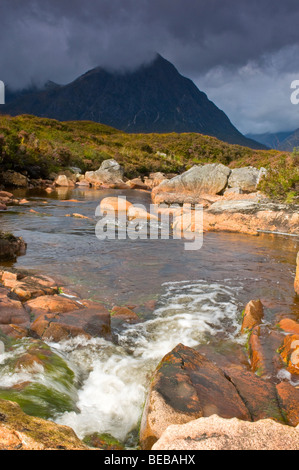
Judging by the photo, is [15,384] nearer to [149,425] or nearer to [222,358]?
[149,425]

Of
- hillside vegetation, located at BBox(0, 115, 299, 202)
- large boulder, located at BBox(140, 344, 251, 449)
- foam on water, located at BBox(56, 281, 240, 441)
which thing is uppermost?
hillside vegetation, located at BBox(0, 115, 299, 202)

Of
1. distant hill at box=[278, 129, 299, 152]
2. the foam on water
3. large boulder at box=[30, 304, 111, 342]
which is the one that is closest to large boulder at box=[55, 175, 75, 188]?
distant hill at box=[278, 129, 299, 152]

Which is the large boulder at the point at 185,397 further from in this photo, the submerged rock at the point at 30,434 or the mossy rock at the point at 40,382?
the mossy rock at the point at 40,382

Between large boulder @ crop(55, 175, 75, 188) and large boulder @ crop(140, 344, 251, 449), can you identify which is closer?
large boulder @ crop(140, 344, 251, 449)

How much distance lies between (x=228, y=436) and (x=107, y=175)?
35450 mm

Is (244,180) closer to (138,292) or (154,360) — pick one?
(138,292)

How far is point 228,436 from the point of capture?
5.38 feet

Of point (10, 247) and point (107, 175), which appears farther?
point (107, 175)

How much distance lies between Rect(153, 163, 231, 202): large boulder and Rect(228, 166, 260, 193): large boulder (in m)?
0.54

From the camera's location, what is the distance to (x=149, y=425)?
7.75 ft

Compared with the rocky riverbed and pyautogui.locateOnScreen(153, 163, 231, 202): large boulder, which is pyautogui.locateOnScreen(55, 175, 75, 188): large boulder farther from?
the rocky riverbed

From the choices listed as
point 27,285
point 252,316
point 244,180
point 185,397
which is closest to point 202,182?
point 244,180

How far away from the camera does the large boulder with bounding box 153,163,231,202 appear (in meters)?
26.4
